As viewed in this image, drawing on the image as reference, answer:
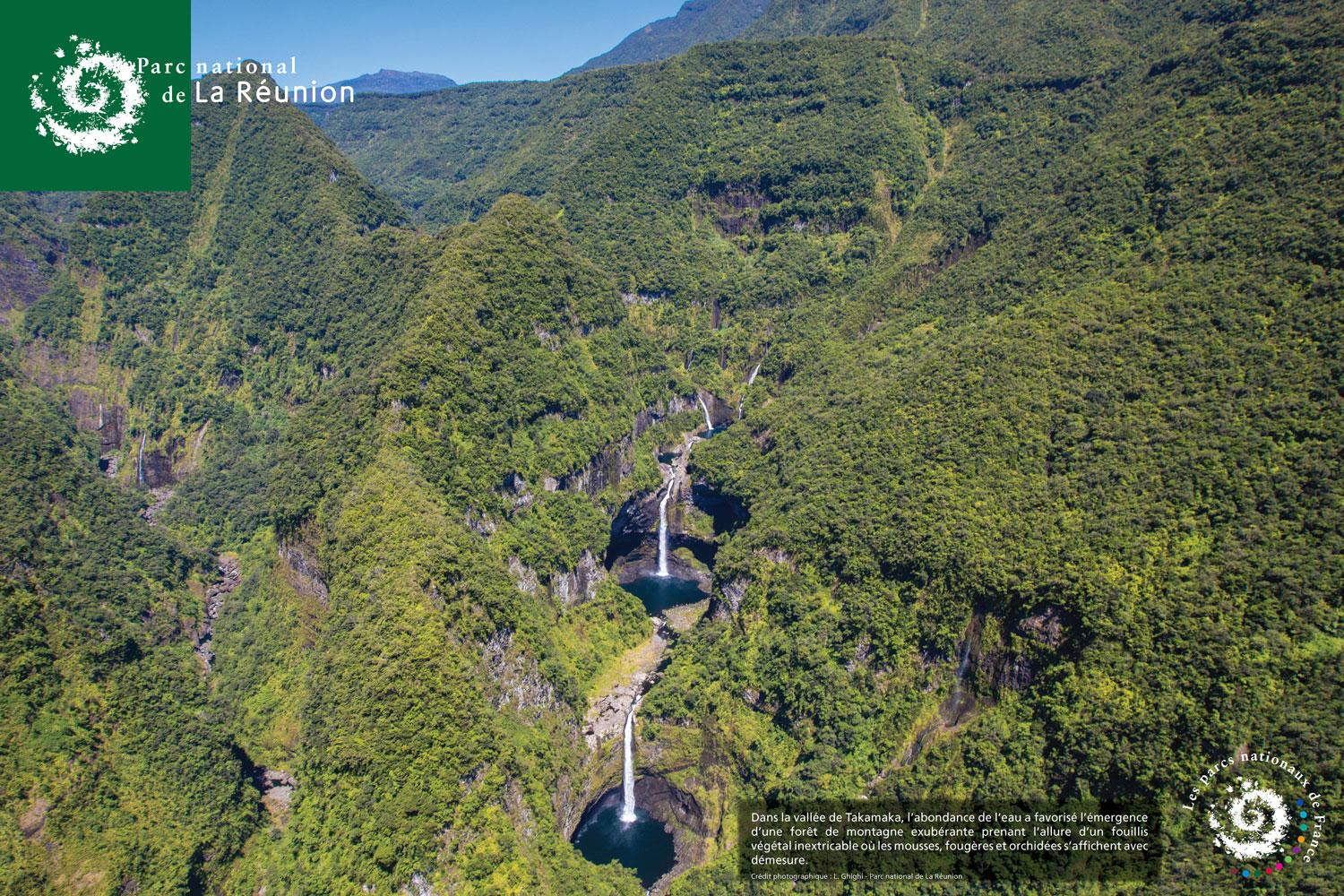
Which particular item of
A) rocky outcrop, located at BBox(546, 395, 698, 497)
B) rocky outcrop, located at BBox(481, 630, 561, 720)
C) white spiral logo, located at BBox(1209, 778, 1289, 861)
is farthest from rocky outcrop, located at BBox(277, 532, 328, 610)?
white spiral logo, located at BBox(1209, 778, 1289, 861)

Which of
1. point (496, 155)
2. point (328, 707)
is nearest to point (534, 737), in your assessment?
point (328, 707)

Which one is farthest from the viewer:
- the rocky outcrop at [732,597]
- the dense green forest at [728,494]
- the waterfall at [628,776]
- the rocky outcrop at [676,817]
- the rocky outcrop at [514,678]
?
the rocky outcrop at [732,597]

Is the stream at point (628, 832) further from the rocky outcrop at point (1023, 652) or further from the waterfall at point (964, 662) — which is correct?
the rocky outcrop at point (1023, 652)

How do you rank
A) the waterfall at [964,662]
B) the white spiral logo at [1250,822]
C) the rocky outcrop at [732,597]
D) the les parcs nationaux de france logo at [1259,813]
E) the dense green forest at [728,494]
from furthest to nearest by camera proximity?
the rocky outcrop at [732,597], the waterfall at [964,662], the dense green forest at [728,494], the white spiral logo at [1250,822], the les parcs nationaux de france logo at [1259,813]

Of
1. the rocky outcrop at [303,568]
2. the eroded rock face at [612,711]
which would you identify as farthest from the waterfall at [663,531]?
the rocky outcrop at [303,568]

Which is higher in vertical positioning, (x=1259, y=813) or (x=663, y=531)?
(x=663, y=531)

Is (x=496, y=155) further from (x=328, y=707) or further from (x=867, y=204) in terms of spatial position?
(x=328, y=707)

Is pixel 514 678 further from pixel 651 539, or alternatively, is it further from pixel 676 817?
pixel 651 539

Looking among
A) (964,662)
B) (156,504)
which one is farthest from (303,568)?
(964,662)

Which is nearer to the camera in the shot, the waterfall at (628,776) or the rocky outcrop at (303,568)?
the waterfall at (628,776)
